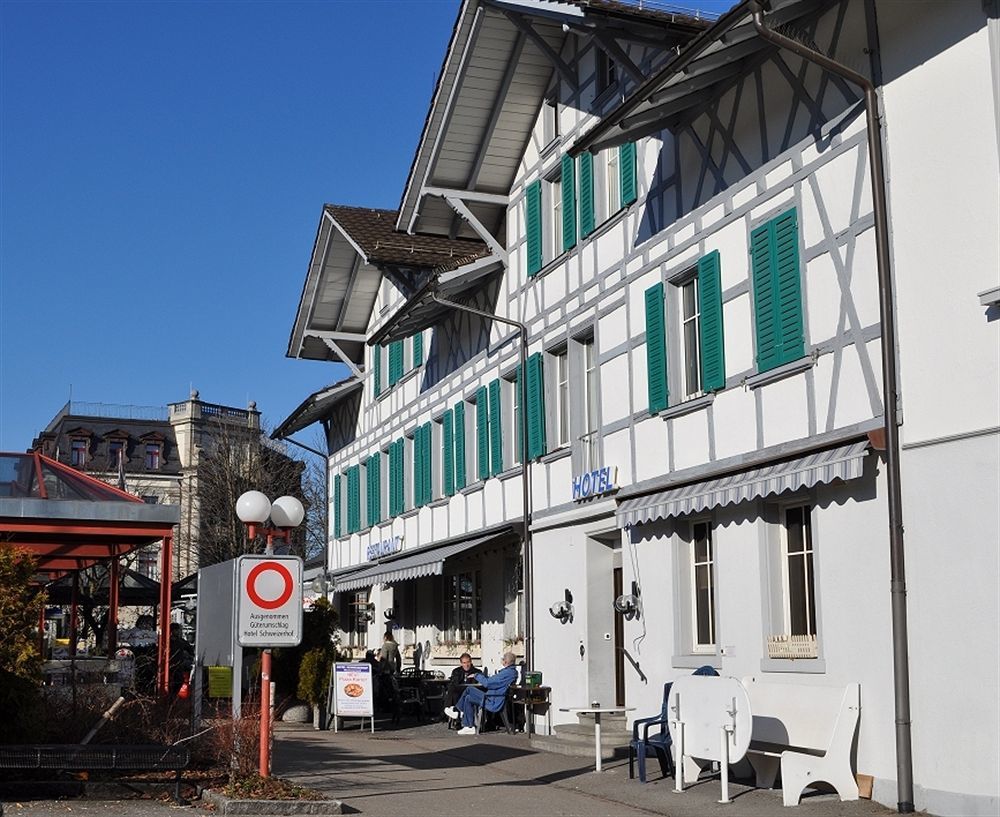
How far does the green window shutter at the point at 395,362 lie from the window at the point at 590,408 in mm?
9782

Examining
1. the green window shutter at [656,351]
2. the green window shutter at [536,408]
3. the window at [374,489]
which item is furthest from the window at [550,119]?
the window at [374,489]

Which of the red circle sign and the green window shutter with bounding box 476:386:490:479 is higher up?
the green window shutter with bounding box 476:386:490:479

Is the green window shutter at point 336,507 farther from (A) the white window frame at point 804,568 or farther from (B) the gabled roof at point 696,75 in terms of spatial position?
(A) the white window frame at point 804,568

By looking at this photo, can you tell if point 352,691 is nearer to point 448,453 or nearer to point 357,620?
point 448,453

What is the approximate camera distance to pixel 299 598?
1189cm

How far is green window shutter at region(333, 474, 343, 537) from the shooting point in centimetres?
3303

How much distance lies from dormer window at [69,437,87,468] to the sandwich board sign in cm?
5985

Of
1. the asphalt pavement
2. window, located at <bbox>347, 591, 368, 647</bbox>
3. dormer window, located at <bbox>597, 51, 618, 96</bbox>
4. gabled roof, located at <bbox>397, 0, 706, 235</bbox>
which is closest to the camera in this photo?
the asphalt pavement

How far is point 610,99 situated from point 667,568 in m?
6.16

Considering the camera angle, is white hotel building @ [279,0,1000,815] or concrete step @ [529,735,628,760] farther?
concrete step @ [529,735,628,760]

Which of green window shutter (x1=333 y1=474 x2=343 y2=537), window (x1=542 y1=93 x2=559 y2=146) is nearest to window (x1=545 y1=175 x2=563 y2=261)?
window (x1=542 y1=93 x2=559 y2=146)

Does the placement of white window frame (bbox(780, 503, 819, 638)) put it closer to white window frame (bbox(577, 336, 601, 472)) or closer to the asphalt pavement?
the asphalt pavement

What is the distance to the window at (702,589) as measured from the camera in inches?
571

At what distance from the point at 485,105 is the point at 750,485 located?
9477 millimetres
